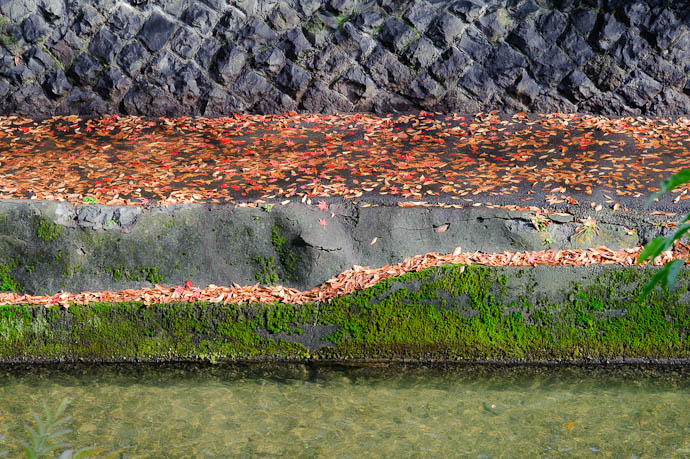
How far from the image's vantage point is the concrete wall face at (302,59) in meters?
7.40

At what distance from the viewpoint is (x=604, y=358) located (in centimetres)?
424

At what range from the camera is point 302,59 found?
7.52m

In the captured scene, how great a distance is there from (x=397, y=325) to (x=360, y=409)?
67cm

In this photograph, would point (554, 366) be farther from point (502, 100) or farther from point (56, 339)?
point (502, 100)

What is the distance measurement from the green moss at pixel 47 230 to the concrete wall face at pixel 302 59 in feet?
10.4

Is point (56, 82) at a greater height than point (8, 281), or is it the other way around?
point (56, 82)

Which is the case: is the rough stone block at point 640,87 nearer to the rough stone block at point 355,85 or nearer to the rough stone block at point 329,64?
the rough stone block at point 355,85

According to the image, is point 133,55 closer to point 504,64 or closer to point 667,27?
point 504,64

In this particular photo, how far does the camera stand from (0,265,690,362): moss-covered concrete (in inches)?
167

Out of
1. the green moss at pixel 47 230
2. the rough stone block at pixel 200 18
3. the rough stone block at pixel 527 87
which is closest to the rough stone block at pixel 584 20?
the rough stone block at pixel 527 87

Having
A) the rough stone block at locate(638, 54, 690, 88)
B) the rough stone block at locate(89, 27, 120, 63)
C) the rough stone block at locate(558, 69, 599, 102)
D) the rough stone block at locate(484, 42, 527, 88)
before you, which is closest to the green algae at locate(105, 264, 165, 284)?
the rough stone block at locate(89, 27, 120, 63)

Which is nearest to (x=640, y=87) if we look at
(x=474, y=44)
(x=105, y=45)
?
(x=474, y=44)

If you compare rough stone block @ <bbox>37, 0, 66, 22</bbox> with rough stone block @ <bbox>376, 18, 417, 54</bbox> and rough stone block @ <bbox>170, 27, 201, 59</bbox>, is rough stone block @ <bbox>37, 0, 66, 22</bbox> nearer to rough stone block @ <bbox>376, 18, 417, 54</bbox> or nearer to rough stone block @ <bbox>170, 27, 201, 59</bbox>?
rough stone block @ <bbox>170, 27, 201, 59</bbox>

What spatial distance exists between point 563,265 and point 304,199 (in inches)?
72.5
